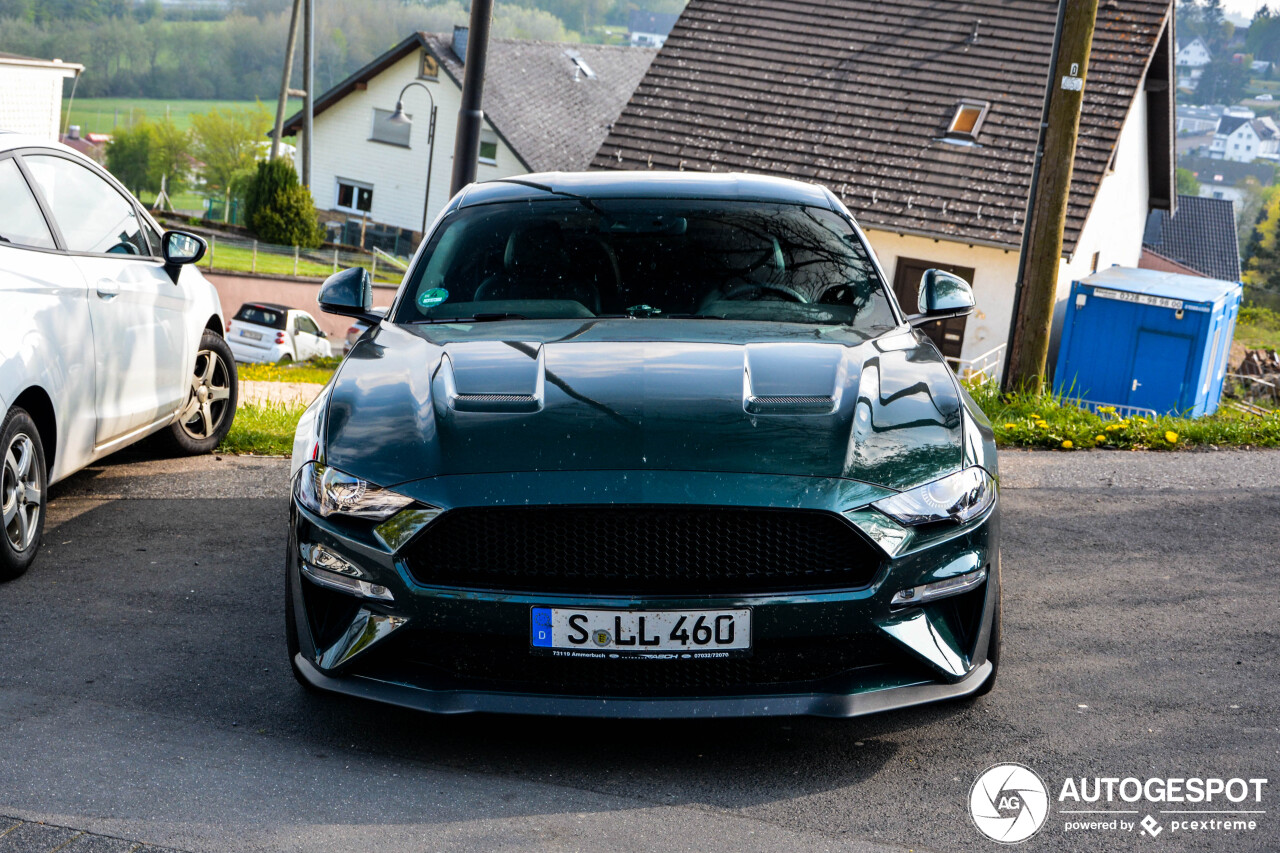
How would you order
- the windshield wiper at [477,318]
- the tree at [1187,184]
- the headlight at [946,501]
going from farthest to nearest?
the tree at [1187,184] → the windshield wiper at [477,318] → the headlight at [946,501]

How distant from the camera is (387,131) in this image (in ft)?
172

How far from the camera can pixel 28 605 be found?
4809mm

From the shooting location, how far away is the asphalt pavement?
3.23 meters

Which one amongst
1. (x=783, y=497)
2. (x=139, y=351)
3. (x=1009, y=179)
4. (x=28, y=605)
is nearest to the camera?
(x=783, y=497)

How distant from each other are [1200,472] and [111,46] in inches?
5305

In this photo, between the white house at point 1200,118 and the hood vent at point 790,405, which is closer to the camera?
the hood vent at point 790,405

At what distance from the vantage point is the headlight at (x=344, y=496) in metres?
3.51

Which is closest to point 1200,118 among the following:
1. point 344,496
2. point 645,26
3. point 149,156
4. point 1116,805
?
point 645,26

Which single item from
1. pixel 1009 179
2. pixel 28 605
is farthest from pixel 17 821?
pixel 1009 179

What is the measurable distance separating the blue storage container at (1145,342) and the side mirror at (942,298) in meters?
11.8

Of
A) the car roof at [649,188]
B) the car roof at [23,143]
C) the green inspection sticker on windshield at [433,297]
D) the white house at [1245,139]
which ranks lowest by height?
the green inspection sticker on windshield at [433,297]

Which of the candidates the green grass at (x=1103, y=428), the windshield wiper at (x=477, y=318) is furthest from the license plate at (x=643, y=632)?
the green grass at (x=1103, y=428)

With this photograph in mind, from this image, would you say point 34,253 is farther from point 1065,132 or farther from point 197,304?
point 1065,132

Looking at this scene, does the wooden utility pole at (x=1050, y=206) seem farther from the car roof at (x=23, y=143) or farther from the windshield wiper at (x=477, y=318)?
the car roof at (x=23, y=143)
